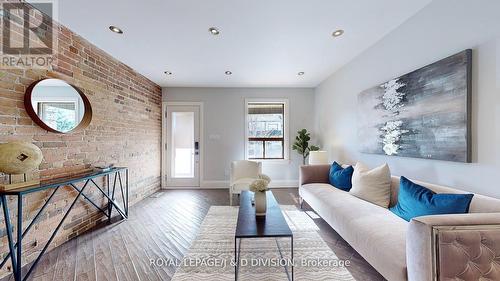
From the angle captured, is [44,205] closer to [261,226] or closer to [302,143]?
[261,226]

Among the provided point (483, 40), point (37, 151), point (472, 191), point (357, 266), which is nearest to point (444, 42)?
point (483, 40)

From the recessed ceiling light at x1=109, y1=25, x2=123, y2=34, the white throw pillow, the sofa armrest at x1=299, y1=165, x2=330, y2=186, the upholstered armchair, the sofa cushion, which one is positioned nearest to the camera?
the sofa cushion

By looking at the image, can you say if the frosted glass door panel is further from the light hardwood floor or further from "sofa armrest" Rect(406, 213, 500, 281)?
"sofa armrest" Rect(406, 213, 500, 281)

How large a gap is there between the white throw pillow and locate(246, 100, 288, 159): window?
110 inches

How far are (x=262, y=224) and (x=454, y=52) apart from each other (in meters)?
2.26

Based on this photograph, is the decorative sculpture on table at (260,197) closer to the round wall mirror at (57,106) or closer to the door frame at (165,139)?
the round wall mirror at (57,106)

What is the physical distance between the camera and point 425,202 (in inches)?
65.6

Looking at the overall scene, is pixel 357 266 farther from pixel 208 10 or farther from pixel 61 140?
pixel 61 140

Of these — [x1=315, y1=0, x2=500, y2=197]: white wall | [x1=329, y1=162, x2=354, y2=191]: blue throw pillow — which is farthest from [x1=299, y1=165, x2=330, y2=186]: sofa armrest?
[x1=315, y1=0, x2=500, y2=197]: white wall

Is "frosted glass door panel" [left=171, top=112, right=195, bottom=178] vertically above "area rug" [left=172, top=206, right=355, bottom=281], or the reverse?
"frosted glass door panel" [left=171, top=112, right=195, bottom=178]

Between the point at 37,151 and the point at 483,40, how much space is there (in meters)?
3.79

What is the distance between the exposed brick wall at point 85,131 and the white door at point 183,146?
550 mm

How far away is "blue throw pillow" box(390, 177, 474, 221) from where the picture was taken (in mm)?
1468

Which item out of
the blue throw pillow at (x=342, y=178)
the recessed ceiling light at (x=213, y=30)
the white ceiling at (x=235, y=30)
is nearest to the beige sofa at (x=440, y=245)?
the blue throw pillow at (x=342, y=178)
